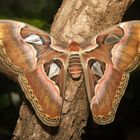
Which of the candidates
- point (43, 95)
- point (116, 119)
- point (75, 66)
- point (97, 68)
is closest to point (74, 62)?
point (75, 66)

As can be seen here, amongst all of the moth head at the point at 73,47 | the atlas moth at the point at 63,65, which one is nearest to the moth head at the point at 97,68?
the atlas moth at the point at 63,65

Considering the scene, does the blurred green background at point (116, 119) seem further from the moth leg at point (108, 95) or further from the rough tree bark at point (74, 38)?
the moth leg at point (108, 95)

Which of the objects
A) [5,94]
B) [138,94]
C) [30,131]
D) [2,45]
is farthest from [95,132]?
[2,45]

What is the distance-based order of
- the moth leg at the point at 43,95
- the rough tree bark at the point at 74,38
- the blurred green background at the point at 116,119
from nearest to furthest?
1. the moth leg at the point at 43,95
2. the rough tree bark at the point at 74,38
3. the blurred green background at the point at 116,119

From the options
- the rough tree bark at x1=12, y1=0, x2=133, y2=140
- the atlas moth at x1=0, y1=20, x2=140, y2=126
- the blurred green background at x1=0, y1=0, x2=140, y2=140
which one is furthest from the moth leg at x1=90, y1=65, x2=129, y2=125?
the blurred green background at x1=0, y1=0, x2=140, y2=140

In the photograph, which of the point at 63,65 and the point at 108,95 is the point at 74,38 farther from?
the point at 108,95

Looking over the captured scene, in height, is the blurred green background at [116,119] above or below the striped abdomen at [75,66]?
below
